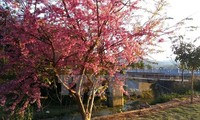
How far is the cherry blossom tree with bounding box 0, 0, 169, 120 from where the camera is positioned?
196 inches

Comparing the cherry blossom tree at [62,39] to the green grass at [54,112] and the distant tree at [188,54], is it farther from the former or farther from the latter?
the green grass at [54,112]

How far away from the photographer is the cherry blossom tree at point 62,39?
4.98 metres

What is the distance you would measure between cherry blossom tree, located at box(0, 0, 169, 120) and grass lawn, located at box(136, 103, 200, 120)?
318 cm

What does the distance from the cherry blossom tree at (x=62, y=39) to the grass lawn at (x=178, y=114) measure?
318cm

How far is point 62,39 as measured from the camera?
5.22 metres

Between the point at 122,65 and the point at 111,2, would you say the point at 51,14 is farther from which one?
the point at 122,65

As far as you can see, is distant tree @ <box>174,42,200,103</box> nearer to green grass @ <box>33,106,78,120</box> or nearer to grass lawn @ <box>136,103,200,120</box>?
grass lawn @ <box>136,103,200,120</box>

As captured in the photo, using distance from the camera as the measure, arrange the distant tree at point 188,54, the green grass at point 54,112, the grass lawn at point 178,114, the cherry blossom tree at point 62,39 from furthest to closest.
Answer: the green grass at point 54,112
the distant tree at point 188,54
the grass lawn at point 178,114
the cherry blossom tree at point 62,39

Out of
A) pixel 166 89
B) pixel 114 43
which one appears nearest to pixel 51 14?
pixel 114 43

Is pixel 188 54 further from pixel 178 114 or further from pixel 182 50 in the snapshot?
pixel 178 114

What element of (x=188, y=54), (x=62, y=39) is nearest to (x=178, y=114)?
(x=188, y=54)

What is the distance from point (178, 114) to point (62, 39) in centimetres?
510

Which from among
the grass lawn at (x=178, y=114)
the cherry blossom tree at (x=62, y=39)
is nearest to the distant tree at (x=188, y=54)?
the grass lawn at (x=178, y=114)

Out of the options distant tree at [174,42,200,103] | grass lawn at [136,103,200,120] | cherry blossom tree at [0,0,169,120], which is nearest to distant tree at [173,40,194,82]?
distant tree at [174,42,200,103]
